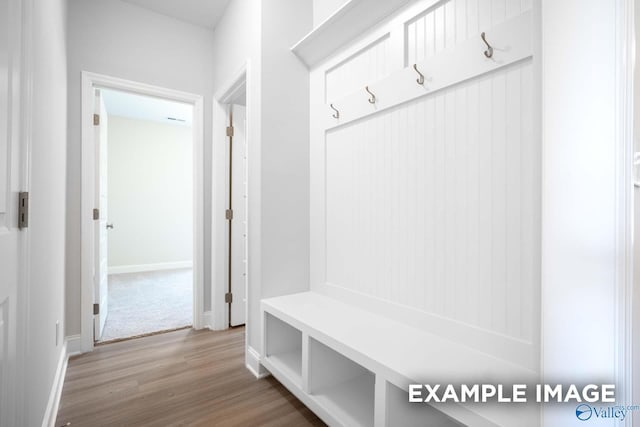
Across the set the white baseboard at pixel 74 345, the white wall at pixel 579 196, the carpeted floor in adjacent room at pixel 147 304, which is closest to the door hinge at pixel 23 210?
the white wall at pixel 579 196

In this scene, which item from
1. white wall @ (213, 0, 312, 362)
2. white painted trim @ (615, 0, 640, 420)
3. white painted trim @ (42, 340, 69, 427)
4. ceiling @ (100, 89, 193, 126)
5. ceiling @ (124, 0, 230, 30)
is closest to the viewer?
white painted trim @ (615, 0, 640, 420)

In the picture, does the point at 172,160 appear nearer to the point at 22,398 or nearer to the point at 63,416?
the point at 63,416

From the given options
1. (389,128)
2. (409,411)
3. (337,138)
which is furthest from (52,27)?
(409,411)

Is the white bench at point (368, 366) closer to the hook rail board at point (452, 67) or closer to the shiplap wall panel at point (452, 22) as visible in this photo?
the hook rail board at point (452, 67)

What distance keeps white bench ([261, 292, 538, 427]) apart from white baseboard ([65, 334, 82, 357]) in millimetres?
1483

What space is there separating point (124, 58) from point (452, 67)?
8.35 ft

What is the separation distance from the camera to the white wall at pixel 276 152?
1.98 metres

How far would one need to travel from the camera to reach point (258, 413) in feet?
5.30

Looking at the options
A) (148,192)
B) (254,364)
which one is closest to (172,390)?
(254,364)

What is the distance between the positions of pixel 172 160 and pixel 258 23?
4360 millimetres

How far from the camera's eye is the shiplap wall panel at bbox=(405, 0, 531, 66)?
1.12m

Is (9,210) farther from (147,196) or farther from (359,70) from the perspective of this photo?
(147,196)

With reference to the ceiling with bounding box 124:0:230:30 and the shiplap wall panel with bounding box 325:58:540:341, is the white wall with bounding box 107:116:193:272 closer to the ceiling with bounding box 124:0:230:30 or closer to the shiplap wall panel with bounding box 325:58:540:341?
the ceiling with bounding box 124:0:230:30

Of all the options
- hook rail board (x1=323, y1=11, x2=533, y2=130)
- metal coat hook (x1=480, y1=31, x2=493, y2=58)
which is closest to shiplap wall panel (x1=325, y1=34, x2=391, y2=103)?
hook rail board (x1=323, y1=11, x2=533, y2=130)
